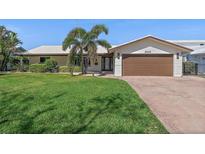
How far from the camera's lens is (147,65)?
23.3 metres

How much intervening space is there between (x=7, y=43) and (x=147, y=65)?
16446 mm

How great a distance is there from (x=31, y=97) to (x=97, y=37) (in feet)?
47.6

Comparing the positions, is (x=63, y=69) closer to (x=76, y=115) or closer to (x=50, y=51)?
(x=50, y=51)

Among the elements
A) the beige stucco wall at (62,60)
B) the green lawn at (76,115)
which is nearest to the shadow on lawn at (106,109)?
the green lawn at (76,115)

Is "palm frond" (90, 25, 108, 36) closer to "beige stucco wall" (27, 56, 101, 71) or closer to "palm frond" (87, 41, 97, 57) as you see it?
"palm frond" (87, 41, 97, 57)

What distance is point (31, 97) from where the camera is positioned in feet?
33.4

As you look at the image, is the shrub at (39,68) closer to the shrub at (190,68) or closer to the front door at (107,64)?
the front door at (107,64)

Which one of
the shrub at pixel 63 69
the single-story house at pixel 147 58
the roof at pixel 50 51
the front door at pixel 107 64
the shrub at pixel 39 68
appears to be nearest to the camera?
the single-story house at pixel 147 58

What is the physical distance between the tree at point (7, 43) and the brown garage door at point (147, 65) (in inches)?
565

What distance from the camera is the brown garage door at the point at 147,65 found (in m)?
23.2

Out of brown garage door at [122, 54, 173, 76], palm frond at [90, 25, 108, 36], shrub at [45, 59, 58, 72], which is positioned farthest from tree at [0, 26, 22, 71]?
brown garage door at [122, 54, 173, 76]

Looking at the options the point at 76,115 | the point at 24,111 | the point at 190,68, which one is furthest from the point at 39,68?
the point at 76,115

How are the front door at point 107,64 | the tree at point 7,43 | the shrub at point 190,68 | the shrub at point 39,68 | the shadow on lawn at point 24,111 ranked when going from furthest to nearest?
the front door at point 107,64
the tree at point 7,43
the shrub at point 39,68
the shrub at point 190,68
the shadow on lawn at point 24,111

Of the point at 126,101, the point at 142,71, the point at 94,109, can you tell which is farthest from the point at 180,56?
the point at 94,109
